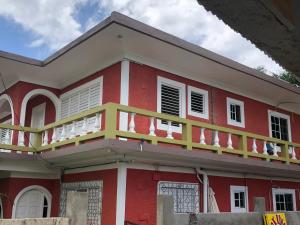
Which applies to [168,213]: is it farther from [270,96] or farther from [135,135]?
[270,96]

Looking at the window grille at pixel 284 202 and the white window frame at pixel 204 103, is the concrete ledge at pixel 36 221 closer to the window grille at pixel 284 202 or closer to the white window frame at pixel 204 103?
the white window frame at pixel 204 103

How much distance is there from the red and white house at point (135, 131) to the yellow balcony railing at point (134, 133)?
0.10 feet

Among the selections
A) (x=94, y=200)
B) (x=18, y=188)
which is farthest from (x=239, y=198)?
(x=18, y=188)

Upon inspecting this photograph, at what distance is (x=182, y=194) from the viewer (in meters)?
9.82

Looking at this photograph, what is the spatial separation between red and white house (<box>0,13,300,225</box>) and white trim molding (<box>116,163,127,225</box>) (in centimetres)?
3

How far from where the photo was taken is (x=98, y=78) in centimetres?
1038

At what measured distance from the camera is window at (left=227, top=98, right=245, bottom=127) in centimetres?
1207

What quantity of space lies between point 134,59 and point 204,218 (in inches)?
192

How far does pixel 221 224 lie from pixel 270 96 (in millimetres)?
8217

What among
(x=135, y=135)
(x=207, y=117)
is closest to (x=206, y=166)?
(x=207, y=117)

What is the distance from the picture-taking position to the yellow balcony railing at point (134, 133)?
7805 mm

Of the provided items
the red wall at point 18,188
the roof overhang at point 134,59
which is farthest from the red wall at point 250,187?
the red wall at point 18,188

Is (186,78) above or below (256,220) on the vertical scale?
above

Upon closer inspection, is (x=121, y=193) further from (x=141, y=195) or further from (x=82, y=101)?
(x=82, y=101)
